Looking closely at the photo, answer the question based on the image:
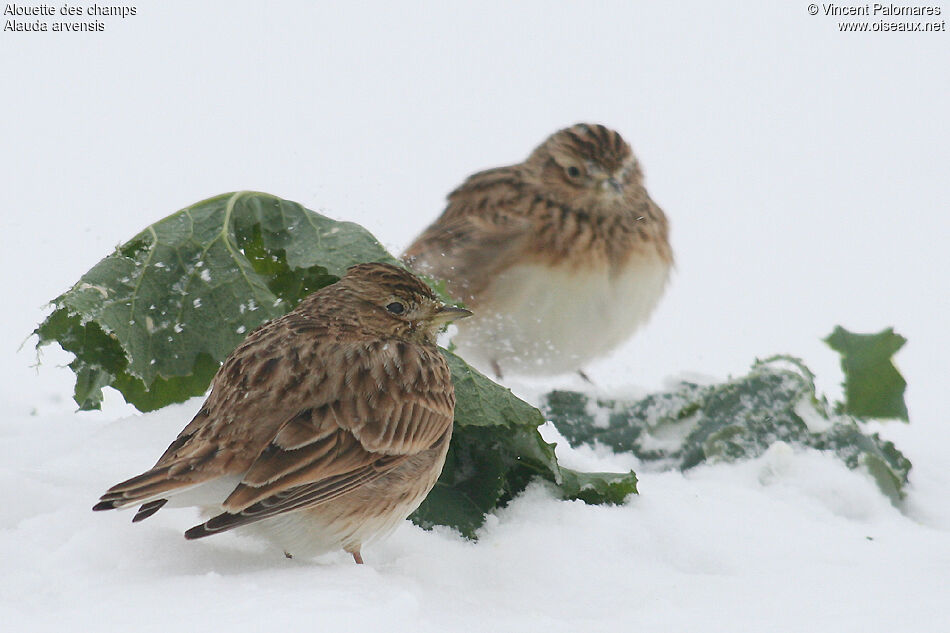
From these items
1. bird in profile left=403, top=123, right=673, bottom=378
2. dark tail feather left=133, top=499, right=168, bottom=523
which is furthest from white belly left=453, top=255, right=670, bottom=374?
dark tail feather left=133, top=499, right=168, bottom=523

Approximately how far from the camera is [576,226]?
6117 millimetres

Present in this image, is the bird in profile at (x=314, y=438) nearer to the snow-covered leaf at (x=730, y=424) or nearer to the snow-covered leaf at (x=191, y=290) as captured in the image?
the snow-covered leaf at (x=191, y=290)

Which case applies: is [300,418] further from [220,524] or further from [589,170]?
[589,170]

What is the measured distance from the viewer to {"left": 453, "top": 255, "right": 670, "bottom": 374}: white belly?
6.02m

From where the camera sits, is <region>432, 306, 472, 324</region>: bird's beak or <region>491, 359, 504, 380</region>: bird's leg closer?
<region>432, 306, 472, 324</region>: bird's beak

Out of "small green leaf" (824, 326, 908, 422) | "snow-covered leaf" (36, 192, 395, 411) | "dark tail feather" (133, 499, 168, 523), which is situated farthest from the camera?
"small green leaf" (824, 326, 908, 422)

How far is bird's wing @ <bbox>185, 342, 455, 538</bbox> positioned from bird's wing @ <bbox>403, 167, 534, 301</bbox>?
2350mm

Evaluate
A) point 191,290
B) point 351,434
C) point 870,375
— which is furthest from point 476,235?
point 351,434

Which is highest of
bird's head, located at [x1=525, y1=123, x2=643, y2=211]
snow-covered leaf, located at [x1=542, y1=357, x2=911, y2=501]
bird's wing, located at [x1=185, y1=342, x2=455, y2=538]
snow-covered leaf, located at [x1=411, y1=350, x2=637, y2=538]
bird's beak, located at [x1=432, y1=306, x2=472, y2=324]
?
bird's head, located at [x1=525, y1=123, x2=643, y2=211]

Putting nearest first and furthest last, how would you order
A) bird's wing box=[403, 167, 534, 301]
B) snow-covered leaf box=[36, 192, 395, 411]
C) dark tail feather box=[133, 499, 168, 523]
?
dark tail feather box=[133, 499, 168, 523] < snow-covered leaf box=[36, 192, 395, 411] < bird's wing box=[403, 167, 534, 301]

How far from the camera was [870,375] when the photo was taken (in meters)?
5.55

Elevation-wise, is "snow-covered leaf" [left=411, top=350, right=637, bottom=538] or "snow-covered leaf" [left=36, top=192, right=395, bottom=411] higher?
"snow-covered leaf" [left=36, top=192, right=395, bottom=411]

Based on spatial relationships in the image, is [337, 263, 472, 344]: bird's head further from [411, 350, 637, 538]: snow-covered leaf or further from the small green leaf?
the small green leaf

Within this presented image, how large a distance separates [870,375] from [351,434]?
325 centimetres
